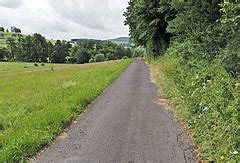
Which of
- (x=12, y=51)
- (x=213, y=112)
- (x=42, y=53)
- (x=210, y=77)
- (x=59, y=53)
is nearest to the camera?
(x=213, y=112)

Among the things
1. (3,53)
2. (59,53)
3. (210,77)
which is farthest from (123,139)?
(3,53)

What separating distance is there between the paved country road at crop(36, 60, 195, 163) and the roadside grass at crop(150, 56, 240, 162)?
0.38 m

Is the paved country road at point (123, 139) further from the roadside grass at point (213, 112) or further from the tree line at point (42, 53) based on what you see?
the tree line at point (42, 53)

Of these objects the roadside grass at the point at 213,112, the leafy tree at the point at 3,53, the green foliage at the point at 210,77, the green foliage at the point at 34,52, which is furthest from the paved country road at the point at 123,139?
the leafy tree at the point at 3,53

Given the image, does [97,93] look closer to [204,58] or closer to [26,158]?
[204,58]

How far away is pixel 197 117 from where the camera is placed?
757 centimetres

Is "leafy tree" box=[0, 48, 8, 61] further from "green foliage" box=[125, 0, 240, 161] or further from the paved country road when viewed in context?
the paved country road

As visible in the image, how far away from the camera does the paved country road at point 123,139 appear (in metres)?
5.59

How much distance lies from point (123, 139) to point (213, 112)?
7.16ft

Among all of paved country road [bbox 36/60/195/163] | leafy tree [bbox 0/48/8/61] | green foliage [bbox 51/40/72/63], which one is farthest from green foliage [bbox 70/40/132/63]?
paved country road [bbox 36/60/195/163]

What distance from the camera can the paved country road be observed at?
559 cm

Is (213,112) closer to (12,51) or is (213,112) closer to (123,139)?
(123,139)

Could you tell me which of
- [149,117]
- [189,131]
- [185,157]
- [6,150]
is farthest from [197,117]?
[6,150]

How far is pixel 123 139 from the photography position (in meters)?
6.60
